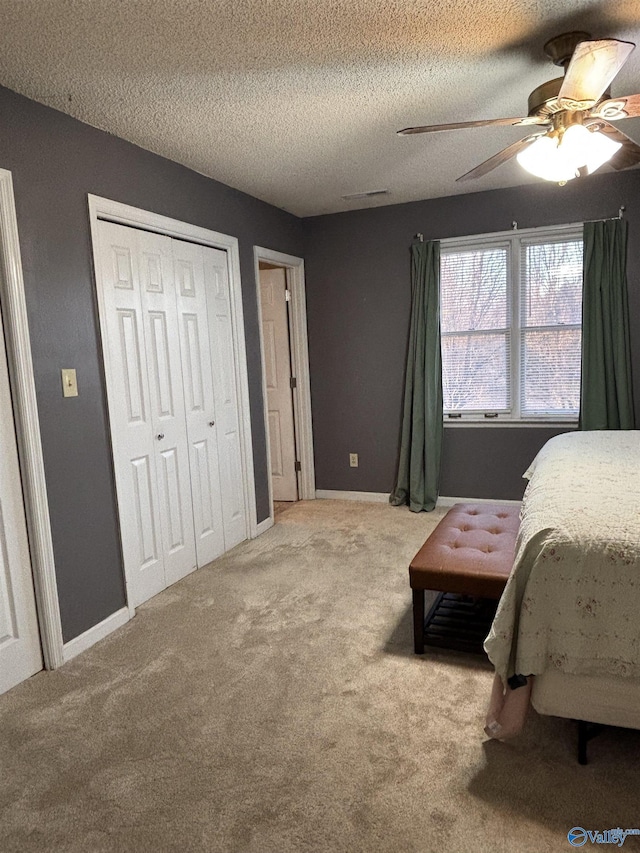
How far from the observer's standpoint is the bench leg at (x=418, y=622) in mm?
2414

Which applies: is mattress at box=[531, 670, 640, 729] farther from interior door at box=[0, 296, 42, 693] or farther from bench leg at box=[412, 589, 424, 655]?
interior door at box=[0, 296, 42, 693]

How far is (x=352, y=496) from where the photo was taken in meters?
4.89

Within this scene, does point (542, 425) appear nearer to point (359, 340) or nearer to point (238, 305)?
point (359, 340)

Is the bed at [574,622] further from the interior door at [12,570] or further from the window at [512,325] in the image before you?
the window at [512,325]

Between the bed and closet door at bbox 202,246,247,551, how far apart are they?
2290 millimetres

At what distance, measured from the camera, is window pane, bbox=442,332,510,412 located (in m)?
4.29

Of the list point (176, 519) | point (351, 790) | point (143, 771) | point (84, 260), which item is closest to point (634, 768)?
point (351, 790)

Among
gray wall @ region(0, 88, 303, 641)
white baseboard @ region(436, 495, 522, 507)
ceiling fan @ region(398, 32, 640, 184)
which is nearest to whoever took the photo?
ceiling fan @ region(398, 32, 640, 184)

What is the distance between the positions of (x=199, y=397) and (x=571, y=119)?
2359mm

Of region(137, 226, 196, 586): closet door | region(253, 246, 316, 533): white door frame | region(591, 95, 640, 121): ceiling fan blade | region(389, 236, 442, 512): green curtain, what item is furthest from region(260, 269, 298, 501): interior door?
region(591, 95, 640, 121): ceiling fan blade

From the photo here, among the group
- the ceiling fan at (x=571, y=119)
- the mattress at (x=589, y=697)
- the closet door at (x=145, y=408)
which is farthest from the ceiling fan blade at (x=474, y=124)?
the mattress at (x=589, y=697)

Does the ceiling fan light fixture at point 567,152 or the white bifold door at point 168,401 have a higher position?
the ceiling fan light fixture at point 567,152

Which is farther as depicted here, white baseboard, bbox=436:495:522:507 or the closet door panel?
white baseboard, bbox=436:495:522:507

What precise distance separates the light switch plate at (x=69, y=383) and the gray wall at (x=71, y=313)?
0.03 m
